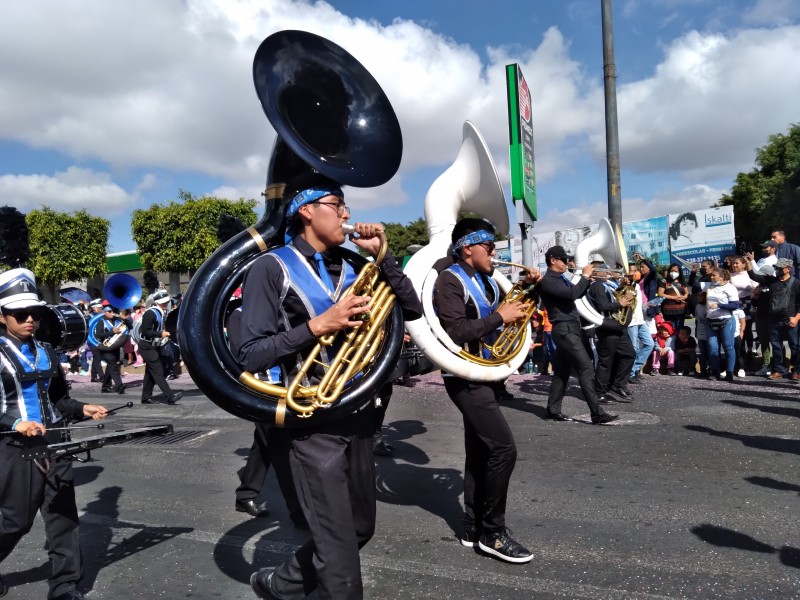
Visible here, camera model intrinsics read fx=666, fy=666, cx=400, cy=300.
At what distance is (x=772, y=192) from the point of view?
31.0m

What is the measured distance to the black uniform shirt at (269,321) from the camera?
7.77ft

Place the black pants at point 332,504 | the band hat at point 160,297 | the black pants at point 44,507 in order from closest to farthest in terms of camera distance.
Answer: the black pants at point 332,504
the black pants at point 44,507
the band hat at point 160,297

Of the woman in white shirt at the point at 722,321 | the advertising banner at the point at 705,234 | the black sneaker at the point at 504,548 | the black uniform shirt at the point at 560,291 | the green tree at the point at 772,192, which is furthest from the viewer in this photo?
the green tree at the point at 772,192

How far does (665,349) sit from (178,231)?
31240 mm

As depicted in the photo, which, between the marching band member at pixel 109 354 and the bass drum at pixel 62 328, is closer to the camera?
the bass drum at pixel 62 328

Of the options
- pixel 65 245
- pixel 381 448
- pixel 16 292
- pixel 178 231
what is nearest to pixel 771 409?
pixel 381 448

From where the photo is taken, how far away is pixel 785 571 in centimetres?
330

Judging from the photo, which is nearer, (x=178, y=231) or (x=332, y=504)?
(x=332, y=504)

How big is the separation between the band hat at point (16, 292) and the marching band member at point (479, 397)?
86.0 inches

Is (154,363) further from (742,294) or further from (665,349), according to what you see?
(742,294)

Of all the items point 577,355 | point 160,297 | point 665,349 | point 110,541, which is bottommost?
point 110,541

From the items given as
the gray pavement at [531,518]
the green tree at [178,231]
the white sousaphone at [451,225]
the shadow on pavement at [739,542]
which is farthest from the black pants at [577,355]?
the green tree at [178,231]

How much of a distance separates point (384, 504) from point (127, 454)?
139 inches

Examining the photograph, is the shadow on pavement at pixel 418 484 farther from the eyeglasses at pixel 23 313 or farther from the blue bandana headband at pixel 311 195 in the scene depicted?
the eyeglasses at pixel 23 313
